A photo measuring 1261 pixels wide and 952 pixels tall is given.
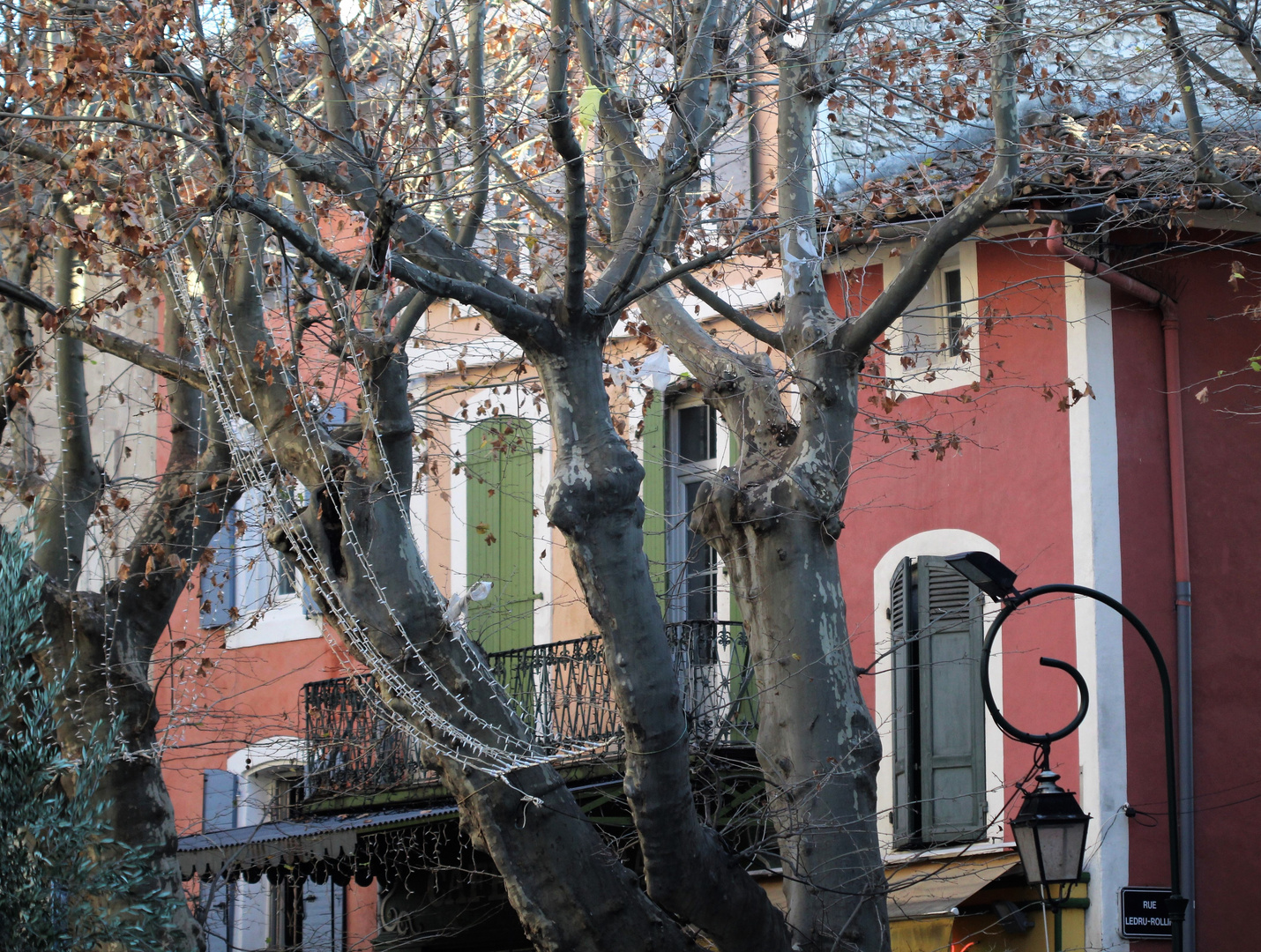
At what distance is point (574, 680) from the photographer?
13.9m

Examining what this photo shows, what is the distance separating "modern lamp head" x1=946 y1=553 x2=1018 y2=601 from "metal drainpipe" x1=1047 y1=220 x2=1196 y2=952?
106 inches

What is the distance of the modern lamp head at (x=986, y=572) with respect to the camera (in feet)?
30.4

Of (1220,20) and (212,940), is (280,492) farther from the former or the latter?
(212,940)

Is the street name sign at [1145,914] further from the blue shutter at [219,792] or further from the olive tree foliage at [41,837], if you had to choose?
the blue shutter at [219,792]

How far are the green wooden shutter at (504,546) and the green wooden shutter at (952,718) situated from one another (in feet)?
13.3

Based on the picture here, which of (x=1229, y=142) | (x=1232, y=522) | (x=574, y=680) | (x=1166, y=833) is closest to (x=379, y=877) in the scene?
(x=574, y=680)

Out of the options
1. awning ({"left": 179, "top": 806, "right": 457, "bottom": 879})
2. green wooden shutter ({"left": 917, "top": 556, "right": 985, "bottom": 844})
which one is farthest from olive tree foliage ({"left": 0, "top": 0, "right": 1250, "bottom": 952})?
green wooden shutter ({"left": 917, "top": 556, "right": 985, "bottom": 844})

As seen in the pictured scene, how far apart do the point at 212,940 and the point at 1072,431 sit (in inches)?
414

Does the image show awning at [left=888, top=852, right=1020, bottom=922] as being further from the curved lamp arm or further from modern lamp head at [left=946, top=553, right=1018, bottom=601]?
modern lamp head at [left=946, top=553, right=1018, bottom=601]

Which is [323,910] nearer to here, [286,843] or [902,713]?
[286,843]

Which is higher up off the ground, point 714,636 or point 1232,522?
point 1232,522

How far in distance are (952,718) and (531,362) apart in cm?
550

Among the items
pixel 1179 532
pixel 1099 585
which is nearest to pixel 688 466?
pixel 1099 585

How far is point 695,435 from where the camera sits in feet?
49.3
